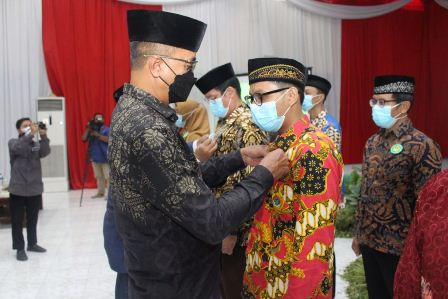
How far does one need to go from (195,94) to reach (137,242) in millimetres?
7319

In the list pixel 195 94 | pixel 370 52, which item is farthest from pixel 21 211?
pixel 370 52

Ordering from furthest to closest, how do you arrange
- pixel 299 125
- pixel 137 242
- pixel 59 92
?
pixel 59 92, pixel 299 125, pixel 137 242

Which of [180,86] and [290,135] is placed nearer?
[180,86]

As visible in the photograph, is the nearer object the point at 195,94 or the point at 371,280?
the point at 371,280

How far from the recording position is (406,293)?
43.1 inches

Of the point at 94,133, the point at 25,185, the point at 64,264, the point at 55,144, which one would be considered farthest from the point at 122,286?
the point at 55,144

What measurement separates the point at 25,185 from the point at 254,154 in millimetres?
3331

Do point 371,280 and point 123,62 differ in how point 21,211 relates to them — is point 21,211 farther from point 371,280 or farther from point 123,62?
point 123,62

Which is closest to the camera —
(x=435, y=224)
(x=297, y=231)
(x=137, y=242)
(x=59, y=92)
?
(x=435, y=224)

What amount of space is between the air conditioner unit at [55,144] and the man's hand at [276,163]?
23.1 ft

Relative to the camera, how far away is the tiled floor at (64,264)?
3473mm

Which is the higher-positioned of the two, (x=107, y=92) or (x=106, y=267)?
(x=107, y=92)

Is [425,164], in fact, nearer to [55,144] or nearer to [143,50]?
[143,50]

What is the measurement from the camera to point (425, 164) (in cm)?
196
